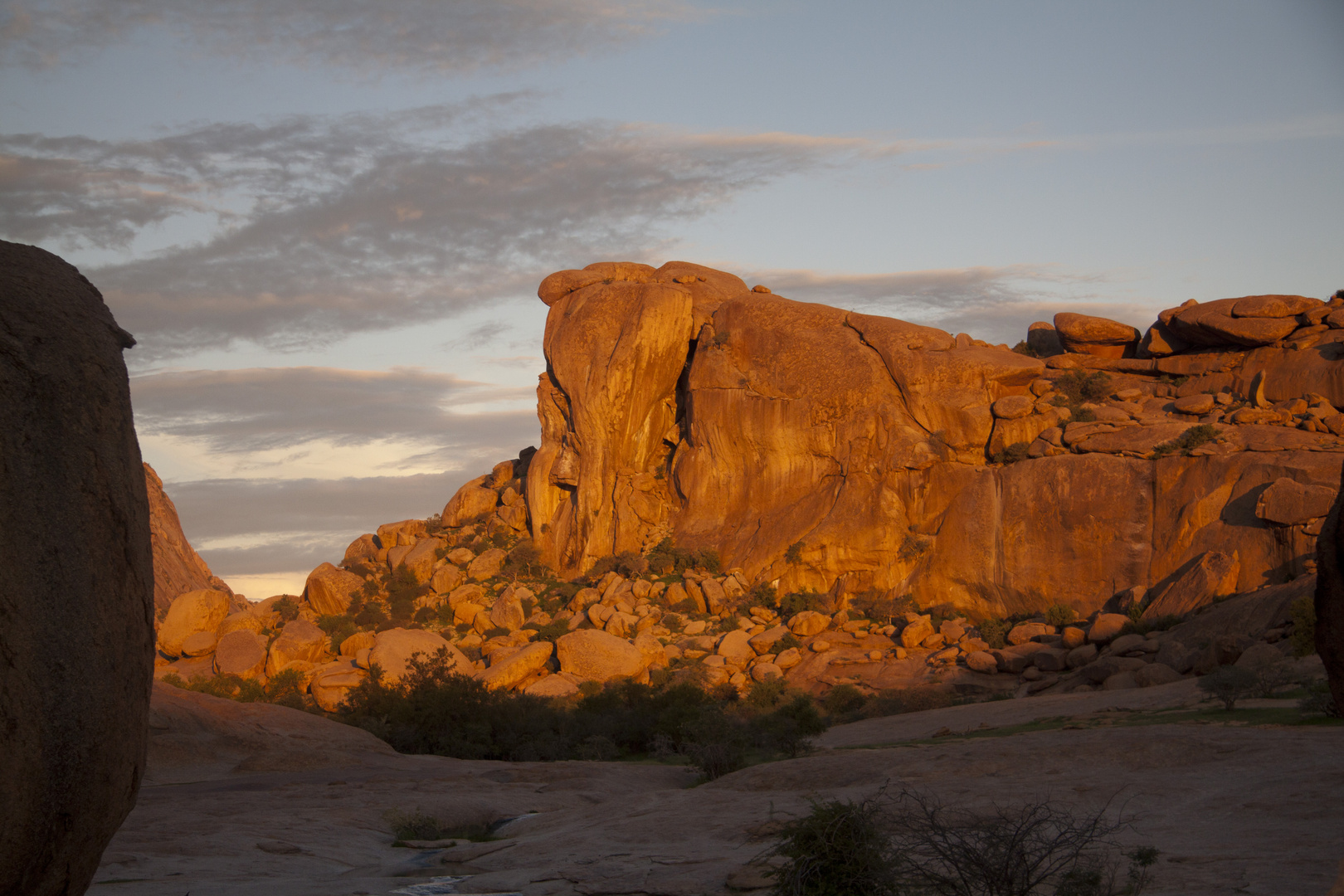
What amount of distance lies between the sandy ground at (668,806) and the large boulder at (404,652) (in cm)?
1077

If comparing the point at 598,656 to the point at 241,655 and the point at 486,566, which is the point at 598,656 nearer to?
the point at 241,655

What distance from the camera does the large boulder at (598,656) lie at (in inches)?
1314

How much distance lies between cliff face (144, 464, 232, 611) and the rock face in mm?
56311

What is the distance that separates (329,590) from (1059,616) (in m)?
33.6

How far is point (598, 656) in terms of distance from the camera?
3362 cm

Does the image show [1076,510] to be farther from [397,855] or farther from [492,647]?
[397,855]

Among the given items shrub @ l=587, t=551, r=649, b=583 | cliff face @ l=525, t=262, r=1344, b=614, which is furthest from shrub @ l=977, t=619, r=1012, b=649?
shrub @ l=587, t=551, r=649, b=583

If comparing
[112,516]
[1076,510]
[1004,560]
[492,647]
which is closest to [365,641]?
[492,647]

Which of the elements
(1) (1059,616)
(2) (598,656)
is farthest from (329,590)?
(1) (1059,616)

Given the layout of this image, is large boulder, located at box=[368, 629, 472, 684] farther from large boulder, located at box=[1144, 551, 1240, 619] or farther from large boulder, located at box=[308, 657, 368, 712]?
large boulder, located at box=[1144, 551, 1240, 619]

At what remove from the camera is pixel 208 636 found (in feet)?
125

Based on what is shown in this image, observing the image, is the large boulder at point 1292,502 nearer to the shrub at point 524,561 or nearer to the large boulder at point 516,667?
the large boulder at point 516,667

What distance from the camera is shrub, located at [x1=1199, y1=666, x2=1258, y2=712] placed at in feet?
56.7

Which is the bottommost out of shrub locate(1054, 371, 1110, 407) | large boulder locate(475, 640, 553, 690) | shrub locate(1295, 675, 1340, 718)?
large boulder locate(475, 640, 553, 690)
